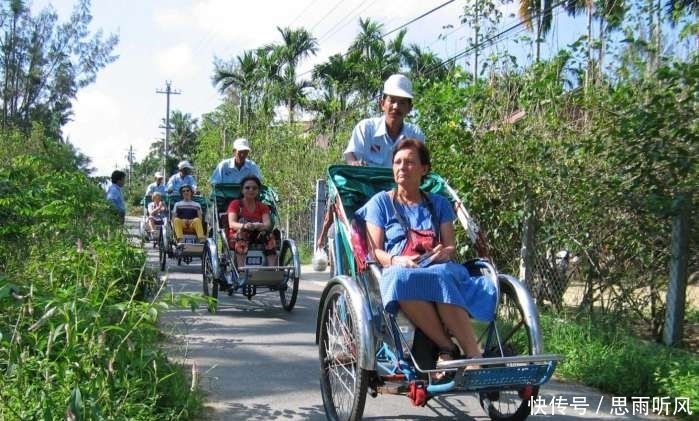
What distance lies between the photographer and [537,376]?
3641mm

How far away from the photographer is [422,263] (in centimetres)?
408

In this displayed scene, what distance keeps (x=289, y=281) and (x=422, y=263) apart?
190 inches

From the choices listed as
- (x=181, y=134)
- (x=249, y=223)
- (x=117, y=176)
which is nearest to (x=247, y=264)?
(x=249, y=223)

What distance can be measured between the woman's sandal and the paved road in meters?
0.73

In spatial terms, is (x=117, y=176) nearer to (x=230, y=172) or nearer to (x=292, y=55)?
(x=230, y=172)

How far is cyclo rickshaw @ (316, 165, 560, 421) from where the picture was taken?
3584mm

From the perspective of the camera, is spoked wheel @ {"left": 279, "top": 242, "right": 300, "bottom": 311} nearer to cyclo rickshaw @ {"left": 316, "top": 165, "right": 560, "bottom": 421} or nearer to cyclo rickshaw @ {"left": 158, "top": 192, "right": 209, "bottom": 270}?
cyclo rickshaw @ {"left": 316, "top": 165, "right": 560, "bottom": 421}

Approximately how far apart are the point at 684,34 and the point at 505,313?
2.58 metres

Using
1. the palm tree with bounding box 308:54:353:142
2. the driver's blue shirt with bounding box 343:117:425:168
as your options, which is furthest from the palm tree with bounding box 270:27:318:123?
the driver's blue shirt with bounding box 343:117:425:168

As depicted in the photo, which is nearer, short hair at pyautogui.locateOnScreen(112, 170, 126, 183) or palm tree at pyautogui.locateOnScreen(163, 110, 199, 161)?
short hair at pyautogui.locateOnScreen(112, 170, 126, 183)

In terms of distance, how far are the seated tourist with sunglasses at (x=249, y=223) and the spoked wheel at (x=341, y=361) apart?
3.88 meters

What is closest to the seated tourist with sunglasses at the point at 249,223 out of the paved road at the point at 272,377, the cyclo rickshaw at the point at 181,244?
the paved road at the point at 272,377

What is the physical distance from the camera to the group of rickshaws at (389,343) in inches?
142

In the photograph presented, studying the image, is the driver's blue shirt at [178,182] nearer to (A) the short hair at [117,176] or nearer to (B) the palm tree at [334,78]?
Answer: (A) the short hair at [117,176]
